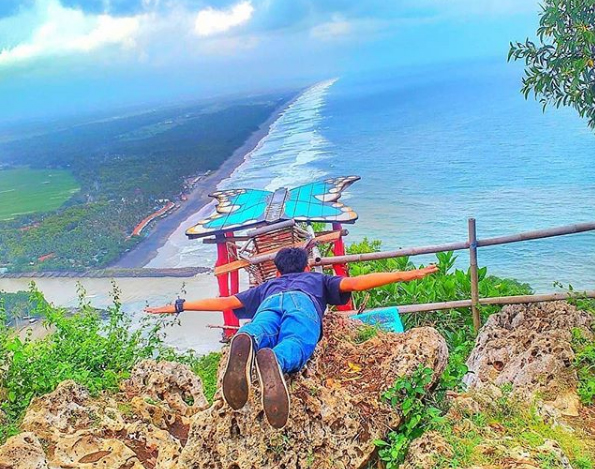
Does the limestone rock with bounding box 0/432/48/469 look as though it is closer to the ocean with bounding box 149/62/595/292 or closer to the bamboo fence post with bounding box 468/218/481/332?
the bamboo fence post with bounding box 468/218/481/332

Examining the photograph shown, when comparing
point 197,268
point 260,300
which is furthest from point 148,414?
point 197,268

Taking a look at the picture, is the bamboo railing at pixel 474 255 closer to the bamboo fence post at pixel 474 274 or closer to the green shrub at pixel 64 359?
the bamboo fence post at pixel 474 274

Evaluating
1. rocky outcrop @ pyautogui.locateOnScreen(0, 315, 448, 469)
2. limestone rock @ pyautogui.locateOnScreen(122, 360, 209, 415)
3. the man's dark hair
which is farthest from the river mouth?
the man's dark hair

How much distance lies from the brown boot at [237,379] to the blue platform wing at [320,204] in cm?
481

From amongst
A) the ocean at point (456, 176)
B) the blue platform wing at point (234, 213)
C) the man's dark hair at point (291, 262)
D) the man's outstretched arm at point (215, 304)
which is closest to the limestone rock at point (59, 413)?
the man's outstretched arm at point (215, 304)

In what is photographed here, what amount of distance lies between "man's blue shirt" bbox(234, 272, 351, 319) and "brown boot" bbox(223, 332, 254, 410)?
34.8 inches

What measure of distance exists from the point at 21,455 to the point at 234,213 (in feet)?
17.9

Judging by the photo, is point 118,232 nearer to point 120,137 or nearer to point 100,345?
point 100,345

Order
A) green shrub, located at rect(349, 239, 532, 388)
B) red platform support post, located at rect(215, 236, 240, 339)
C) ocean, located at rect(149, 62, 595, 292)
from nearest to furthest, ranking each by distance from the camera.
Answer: green shrub, located at rect(349, 239, 532, 388) → red platform support post, located at rect(215, 236, 240, 339) → ocean, located at rect(149, 62, 595, 292)

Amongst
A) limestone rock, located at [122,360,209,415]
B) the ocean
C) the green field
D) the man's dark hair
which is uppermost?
the man's dark hair

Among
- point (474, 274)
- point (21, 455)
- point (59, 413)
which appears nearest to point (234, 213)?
point (474, 274)

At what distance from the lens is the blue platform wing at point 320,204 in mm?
7629

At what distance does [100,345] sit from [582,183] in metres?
22.0

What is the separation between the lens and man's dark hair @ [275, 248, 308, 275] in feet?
12.6
